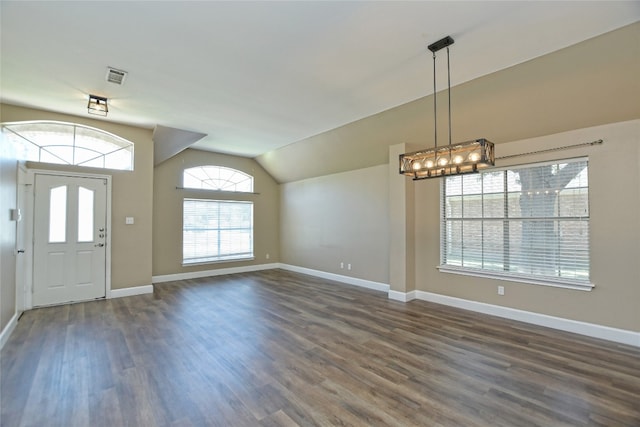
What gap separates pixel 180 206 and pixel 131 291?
2.14 metres

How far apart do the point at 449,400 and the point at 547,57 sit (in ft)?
11.1

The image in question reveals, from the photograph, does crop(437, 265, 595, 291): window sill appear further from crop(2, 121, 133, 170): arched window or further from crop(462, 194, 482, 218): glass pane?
crop(2, 121, 133, 170): arched window

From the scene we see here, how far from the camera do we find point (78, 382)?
2.58m

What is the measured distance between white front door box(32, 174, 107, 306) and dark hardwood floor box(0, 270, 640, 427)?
0.44 metres

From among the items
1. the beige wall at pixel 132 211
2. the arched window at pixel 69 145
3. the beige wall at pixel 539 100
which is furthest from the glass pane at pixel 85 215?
the beige wall at pixel 539 100

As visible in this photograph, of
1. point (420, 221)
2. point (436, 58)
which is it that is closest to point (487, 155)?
point (436, 58)

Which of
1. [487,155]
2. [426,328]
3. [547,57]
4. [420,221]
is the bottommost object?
[426,328]

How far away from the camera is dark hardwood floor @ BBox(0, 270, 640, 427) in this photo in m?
2.16

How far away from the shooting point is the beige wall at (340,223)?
237 inches

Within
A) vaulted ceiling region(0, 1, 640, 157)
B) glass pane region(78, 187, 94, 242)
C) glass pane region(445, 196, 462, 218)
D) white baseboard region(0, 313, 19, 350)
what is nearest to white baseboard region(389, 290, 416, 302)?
glass pane region(445, 196, 462, 218)

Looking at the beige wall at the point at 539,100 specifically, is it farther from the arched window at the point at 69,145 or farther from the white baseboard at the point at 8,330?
the white baseboard at the point at 8,330

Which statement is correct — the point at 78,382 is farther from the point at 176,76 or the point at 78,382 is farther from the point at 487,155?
the point at 487,155

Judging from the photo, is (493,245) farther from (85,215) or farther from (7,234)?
(85,215)

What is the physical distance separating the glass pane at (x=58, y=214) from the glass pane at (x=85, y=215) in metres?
0.19
